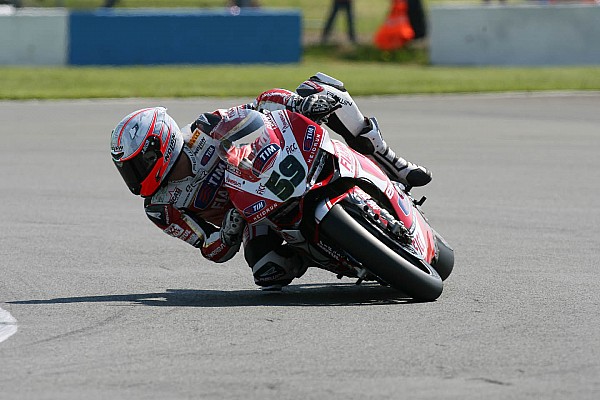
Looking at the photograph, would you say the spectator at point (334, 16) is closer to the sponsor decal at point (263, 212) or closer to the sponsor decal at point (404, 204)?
the sponsor decal at point (404, 204)

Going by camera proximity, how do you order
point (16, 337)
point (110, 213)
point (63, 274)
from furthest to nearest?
point (110, 213)
point (63, 274)
point (16, 337)

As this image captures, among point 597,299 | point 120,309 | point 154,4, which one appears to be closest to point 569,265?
point 597,299

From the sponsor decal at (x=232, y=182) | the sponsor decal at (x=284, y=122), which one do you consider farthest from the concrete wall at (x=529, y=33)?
the sponsor decal at (x=232, y=182)

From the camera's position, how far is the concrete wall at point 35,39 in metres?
23.0

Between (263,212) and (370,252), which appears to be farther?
(263,212)

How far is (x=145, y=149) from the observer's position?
687 centimetres

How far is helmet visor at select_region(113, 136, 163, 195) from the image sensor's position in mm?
6871

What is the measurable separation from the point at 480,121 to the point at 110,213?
7347 mm

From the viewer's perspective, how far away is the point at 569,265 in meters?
7.97

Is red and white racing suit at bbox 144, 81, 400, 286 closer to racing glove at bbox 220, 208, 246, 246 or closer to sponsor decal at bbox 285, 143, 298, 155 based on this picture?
racing glove at bbox 220, 208, 246, 246

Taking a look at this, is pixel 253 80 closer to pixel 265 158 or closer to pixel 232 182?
pixel 232 182

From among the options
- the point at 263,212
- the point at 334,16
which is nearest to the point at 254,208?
the point at 263,212

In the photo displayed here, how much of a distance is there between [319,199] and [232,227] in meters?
0.57

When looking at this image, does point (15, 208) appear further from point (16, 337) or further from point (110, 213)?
point (16, 337)
